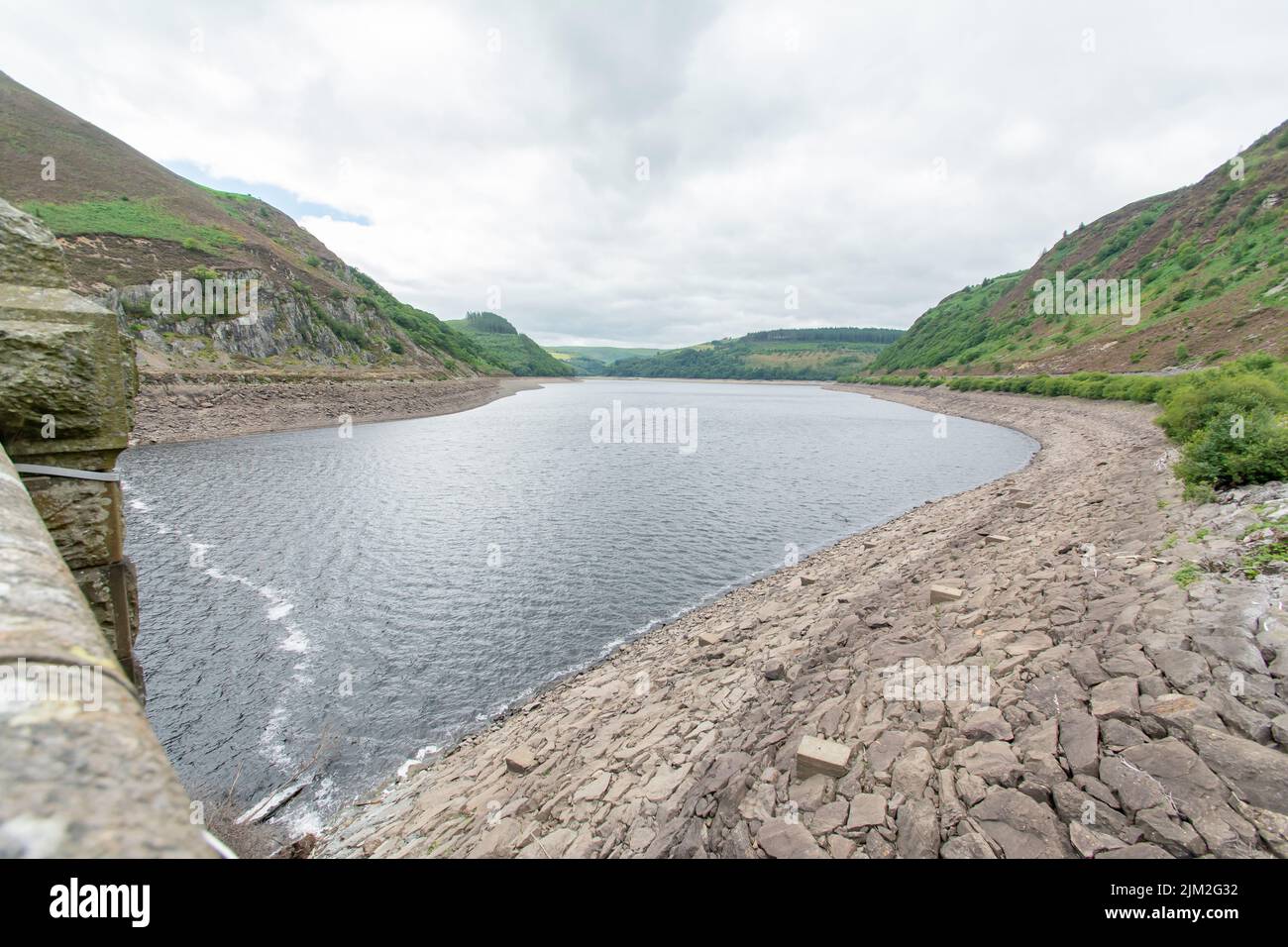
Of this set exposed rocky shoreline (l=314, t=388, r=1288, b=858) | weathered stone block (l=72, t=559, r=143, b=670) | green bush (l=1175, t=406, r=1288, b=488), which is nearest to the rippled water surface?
exposed rocky shoreline (l=314, t=388, r=1288, b=858)

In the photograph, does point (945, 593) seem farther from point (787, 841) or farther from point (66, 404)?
point (66, 404)

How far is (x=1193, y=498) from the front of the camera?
11.3 m

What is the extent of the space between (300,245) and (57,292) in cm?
12944

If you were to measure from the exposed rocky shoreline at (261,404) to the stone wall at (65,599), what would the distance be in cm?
3327

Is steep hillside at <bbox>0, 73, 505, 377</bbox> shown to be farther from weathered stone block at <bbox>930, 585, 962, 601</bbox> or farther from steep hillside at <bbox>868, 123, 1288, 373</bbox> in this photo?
steep hillside at <bbox>868, 123, 1288, 373</bbox>

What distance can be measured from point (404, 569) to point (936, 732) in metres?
15.3

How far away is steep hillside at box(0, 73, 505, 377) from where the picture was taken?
170 feet

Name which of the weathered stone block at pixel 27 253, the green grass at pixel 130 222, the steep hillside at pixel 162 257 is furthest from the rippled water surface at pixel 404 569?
the green grass at pixel 130 222

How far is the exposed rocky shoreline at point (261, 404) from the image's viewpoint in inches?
1603

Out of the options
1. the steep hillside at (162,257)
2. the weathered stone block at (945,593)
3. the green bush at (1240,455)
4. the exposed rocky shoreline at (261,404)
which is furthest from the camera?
the steep hillside at (162,257)

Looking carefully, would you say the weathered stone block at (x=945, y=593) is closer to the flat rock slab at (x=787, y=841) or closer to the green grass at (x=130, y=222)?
the flat rock slab at (x=787, y=841)

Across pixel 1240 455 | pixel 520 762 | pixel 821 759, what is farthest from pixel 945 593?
pixel 520 762

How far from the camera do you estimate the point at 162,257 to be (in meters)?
58.2
